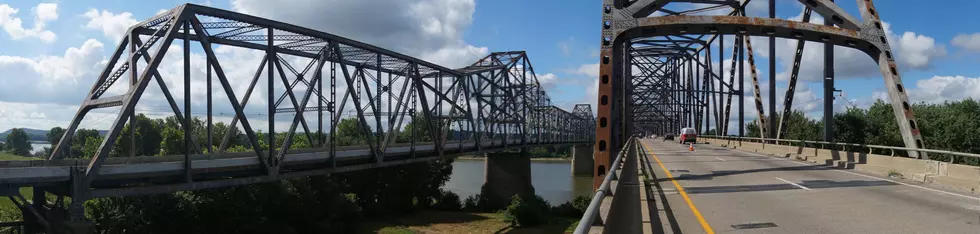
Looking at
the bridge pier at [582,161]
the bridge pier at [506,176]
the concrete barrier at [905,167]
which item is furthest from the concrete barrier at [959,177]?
the bridge pier at [582,161]

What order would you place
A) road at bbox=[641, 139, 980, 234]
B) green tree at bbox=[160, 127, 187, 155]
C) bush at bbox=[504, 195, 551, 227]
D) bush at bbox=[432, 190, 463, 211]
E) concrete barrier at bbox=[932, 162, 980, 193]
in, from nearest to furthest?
road at bbox=[641, 139, 980, 234]
concrete barrier at bbox=[932, 162, 980, 193]
bush at bbox=[504, 195, 551, 227]
green tree at bbox=[160, 127, 187, 155]
bush at bbox=[432, 190, 463, 211]

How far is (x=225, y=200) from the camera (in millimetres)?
34594

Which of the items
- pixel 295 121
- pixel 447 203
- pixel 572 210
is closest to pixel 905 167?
pixel 295 121

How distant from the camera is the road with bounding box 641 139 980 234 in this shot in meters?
8.98

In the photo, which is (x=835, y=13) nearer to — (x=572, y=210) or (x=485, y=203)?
(x=572, y=210)

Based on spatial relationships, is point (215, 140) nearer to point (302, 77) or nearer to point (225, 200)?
point (225, 200)

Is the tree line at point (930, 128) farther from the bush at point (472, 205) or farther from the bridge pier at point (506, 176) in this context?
the bush at point (472, 205)

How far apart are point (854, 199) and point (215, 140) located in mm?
68775

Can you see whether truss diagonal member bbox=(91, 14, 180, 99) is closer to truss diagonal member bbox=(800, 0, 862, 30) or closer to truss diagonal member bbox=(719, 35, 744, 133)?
truss diagonal member bbox=(800, 0, 862, 30)

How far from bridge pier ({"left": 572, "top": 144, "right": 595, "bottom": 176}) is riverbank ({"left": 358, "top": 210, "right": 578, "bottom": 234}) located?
55059 mm

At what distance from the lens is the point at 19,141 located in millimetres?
163875

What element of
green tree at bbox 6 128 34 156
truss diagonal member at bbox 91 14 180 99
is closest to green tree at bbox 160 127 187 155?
truss diagonal member at bbox 91 14 180 99

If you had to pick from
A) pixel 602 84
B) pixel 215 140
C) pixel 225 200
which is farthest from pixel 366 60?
pixel 215 140

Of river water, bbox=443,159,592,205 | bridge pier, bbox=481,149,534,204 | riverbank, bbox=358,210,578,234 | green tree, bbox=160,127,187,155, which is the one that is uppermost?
green tree, bbox=160,127,187,155
